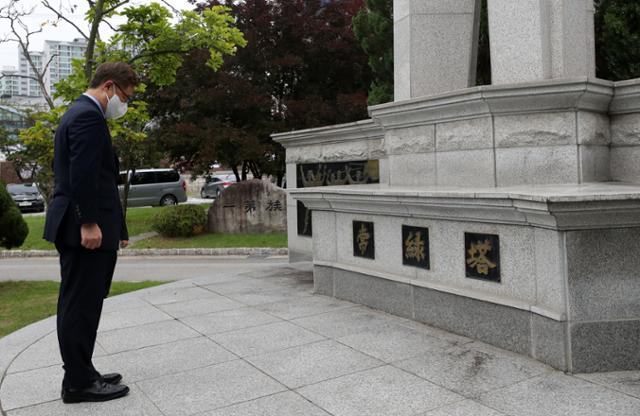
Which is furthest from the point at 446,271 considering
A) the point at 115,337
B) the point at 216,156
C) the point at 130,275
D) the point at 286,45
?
the point at 286,45

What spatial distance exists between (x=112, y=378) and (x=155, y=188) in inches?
910

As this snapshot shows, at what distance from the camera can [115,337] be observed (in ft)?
16.6

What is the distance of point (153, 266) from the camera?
1295cm

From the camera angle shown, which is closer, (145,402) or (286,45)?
(145,402)

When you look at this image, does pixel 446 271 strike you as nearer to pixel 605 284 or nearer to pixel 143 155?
pixel 605 284

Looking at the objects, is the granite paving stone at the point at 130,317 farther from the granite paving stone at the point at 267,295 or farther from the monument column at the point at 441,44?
the monument column at the point at 441,44

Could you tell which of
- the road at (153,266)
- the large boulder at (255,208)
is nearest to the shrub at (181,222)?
the large boulder at (255,208)

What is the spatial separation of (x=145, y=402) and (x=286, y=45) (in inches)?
612

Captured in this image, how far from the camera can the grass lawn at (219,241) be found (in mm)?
15570

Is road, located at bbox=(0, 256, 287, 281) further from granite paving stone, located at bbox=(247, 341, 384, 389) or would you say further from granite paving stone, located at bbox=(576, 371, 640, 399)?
granite paving stone, located at bbox=(576, 371, 640, 399)

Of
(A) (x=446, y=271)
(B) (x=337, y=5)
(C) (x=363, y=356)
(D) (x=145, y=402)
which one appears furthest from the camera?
(B) (x=337, y=5)

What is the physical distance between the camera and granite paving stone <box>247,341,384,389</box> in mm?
3814

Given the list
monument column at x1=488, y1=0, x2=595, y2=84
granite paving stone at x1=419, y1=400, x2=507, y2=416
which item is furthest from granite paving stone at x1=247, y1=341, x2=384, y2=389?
monument column at x1=488, y1=0, x2=595, y2=84

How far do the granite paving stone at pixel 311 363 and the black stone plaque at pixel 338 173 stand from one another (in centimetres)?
424
